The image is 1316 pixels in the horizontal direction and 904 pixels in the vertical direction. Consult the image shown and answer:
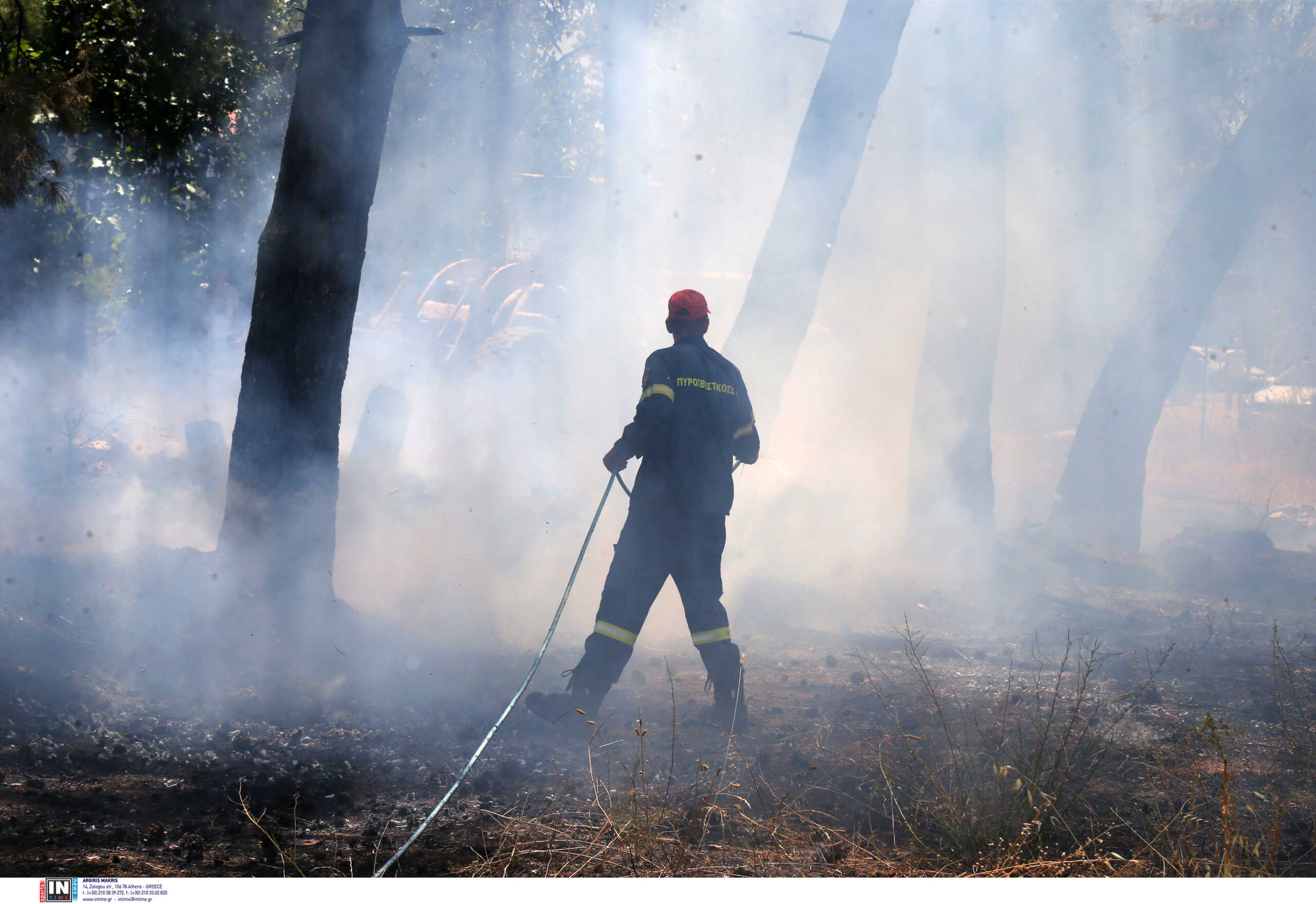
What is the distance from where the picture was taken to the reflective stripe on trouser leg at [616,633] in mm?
3465

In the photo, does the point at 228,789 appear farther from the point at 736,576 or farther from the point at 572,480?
the point at 572,480

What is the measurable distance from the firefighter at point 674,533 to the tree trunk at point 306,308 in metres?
1.42

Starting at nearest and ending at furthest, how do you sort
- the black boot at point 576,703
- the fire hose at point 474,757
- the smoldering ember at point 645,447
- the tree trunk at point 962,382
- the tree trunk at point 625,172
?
the fire hose at point 474,757
the smoldering ember at point 645,447
the black boot at point 576,703
the tree trunk at point 962,382
the tree trunk at point 625,172

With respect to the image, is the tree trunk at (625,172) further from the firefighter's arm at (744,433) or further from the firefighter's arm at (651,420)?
the firefighter's arm at (651,420)

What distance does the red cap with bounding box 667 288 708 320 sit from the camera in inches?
146

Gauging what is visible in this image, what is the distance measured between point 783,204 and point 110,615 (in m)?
5.01

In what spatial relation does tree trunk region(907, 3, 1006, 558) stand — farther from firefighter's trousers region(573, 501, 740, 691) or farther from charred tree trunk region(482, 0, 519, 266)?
charred tree trunk region(482, 0, 519, 266)

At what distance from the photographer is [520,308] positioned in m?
10.9

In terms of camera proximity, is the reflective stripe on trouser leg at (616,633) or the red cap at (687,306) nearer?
the reflective stripe on trouser leg at (616,633)

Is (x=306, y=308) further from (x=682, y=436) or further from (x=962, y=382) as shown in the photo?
(x=962, y=382)

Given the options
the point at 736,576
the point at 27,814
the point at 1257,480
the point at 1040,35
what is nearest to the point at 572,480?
the point at 736,576

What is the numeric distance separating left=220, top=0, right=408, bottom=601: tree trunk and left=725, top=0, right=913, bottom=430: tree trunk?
3214 millimetres

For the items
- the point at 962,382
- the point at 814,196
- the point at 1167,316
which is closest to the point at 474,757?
the point at 814,196

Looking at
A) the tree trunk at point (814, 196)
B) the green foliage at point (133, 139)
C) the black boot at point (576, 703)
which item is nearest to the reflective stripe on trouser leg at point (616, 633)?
the black boot at point (576, 703)
